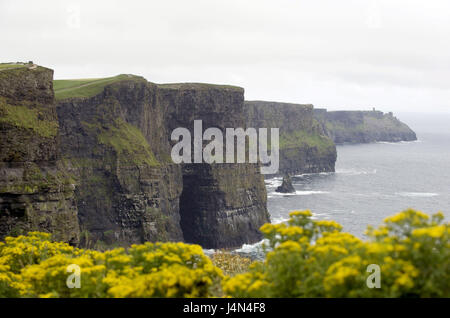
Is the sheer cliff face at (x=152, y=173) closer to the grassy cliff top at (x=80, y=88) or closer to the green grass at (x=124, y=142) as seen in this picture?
the green grass at (x=124, y=142)

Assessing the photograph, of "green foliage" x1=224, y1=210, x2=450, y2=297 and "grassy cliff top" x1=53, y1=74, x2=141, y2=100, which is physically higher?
"grassy cliff top" x1=53, y1=74, x2=141, y2=100

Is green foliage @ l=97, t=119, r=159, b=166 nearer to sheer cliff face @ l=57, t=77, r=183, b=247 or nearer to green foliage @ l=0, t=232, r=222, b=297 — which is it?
sheer cliff face @ l=57, t=77, r=183, b=247

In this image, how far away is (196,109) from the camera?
146000 mm

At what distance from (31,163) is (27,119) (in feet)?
22.3

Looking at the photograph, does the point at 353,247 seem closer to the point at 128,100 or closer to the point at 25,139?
the point at 25,139

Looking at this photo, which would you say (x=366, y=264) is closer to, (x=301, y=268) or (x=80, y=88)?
(x=301, y=268)

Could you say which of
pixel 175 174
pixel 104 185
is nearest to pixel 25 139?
pixel 104 185

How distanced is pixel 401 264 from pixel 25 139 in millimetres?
69138

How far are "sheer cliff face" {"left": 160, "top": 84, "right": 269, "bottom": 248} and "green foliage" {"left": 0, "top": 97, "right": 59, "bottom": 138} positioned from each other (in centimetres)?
5981

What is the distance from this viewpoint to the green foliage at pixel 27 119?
3066 inches

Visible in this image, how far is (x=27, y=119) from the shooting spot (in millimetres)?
80625

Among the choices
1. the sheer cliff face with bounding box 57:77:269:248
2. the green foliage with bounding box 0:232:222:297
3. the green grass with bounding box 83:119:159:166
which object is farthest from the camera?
the green grass with bounding box 83:119:159:166

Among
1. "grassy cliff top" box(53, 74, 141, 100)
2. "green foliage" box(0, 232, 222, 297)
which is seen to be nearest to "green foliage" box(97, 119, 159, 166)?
"grassy cliff top" box(53, 74, 141, 100)

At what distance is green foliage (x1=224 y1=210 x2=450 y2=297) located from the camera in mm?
17609
